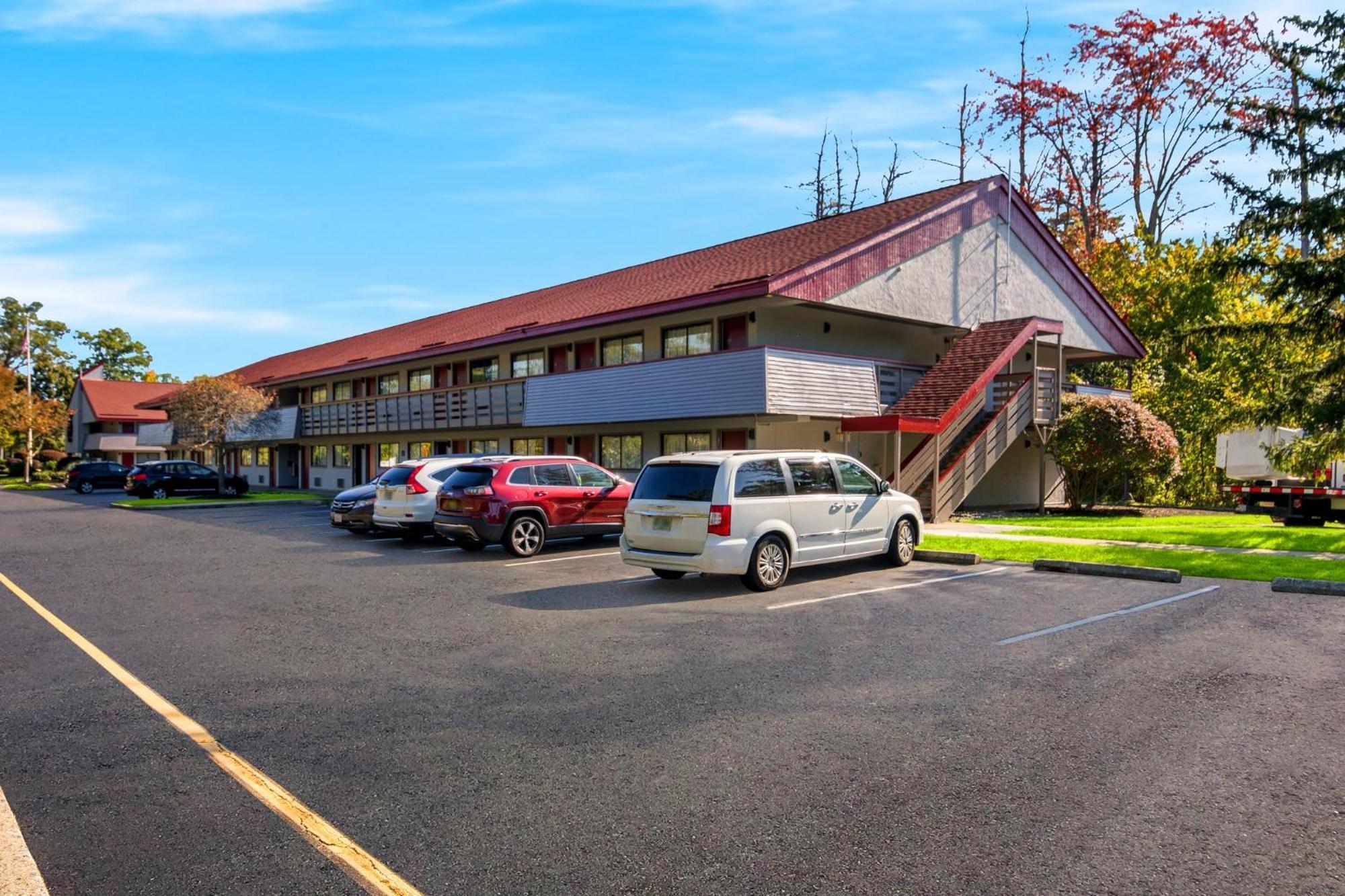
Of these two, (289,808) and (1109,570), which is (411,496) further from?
(289,808)

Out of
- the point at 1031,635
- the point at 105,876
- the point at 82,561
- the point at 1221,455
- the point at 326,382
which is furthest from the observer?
the point at 326,382

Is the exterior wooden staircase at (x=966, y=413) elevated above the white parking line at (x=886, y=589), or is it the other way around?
the exterior wooden staircase at (x=966, y=413)

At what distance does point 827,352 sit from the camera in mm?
24344

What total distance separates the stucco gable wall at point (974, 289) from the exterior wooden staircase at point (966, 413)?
47.1 inches

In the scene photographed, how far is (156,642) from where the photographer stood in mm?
8969

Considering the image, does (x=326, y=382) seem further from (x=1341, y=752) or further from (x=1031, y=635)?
(x=1341, y=752)

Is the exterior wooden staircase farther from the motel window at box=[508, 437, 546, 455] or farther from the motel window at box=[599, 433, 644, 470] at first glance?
the motel window at box=[508, 437, 546, 455]

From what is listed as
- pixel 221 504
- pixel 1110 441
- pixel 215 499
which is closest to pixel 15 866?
pixel 1110 441

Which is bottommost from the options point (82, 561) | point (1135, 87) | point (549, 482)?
point (82, 561)

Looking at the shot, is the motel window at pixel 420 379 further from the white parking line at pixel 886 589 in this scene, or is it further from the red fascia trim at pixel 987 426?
the white parking line at pixel 886 589

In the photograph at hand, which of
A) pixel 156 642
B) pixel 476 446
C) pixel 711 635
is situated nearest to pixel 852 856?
pixel 711 635

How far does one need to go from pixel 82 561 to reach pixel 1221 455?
27546mm

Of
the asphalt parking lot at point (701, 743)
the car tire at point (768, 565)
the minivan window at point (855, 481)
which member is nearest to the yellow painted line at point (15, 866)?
the asphalt parking lot at point (701, 743)

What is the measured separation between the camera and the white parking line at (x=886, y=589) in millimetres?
10711
